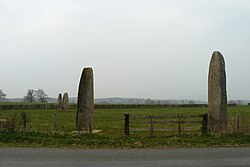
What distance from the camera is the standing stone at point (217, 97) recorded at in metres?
17.1

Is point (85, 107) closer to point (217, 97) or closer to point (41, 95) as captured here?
point (217, 97)

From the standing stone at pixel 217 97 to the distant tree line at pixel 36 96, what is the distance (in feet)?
325

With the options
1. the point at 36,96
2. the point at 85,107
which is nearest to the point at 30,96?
the point at 36,96

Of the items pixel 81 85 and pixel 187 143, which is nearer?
pixel 187 143

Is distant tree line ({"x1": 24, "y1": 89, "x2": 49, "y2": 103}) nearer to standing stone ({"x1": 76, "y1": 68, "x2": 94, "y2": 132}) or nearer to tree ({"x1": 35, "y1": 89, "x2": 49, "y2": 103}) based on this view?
tree ({"x1": 35, "y1": 89, "x2": 49, "y2": 103})

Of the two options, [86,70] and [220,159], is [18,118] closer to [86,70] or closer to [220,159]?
[86,70]

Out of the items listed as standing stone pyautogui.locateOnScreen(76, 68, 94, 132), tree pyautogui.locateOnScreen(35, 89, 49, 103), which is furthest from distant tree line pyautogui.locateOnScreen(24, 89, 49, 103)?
standing stone pyautogui.locateOnScreen(76, 68, 94, 132)

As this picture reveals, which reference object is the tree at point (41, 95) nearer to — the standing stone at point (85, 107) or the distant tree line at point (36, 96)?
the distant tree line at point (36, 96)

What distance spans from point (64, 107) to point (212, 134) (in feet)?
117

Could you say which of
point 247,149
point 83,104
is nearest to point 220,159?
point 247,149

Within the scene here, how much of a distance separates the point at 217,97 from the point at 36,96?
10477cm

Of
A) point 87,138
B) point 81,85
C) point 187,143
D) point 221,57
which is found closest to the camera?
point 187,143

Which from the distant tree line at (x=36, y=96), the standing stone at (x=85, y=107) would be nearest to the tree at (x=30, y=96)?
the distant tree line at (x=36, y=96)

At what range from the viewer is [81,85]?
19250 mm
